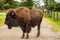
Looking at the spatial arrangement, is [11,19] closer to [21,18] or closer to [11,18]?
[11,18]

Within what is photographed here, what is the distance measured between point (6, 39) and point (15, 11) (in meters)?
1.78

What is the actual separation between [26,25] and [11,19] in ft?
3.07

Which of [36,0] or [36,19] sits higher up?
[36,19]

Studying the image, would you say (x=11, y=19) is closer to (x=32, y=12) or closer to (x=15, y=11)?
(x=15, y=11)

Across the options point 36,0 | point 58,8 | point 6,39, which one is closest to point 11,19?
point 6,39

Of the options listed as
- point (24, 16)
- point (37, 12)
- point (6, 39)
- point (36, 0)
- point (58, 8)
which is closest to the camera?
point (6, 39)


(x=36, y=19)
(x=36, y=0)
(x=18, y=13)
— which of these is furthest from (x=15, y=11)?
(x=36, y=0)

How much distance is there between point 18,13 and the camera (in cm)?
1539

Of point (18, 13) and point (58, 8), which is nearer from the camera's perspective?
point (18, 13)

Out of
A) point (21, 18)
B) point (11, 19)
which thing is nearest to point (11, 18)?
point (11, 19)

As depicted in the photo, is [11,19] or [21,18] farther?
[21,18]

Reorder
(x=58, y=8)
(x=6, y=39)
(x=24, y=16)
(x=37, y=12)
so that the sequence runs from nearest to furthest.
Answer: (x=6, y=39) < (x=24, y=16) < (x=37, y=12) < (x=58, y=8)

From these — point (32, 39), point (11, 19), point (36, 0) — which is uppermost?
point (11, 19)

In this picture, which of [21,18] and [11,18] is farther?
[21,18]
